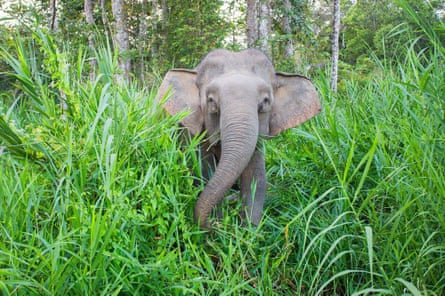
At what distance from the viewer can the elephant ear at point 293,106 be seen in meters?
3.76

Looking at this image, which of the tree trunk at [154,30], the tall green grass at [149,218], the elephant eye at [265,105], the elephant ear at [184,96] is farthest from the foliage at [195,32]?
the tall green grass at [149,218]

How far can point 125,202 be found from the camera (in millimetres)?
2473

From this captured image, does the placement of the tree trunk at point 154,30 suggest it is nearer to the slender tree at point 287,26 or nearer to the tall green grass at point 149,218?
the slender tree at point 287,26

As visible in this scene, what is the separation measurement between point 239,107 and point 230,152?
0.37m

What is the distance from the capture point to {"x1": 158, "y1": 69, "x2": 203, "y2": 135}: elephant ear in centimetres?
356

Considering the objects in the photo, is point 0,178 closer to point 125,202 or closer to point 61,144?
point 61,144

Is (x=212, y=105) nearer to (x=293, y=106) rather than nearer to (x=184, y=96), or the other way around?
(x=184, y=96)

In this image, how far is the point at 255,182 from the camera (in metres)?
3.54

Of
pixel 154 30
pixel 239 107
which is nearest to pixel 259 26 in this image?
pixel 154 30

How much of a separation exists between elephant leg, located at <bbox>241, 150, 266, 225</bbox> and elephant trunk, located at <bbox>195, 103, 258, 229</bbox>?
0.50m

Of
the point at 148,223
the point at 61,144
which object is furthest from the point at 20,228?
the point at 148,223

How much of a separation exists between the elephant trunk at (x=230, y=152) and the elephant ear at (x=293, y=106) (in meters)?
0.56

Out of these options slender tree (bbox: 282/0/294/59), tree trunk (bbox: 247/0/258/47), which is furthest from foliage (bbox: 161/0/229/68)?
slender tree (bbox: 282/0/294/59)

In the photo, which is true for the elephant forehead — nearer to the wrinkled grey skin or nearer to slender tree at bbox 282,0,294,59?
the wrinkled grey skin
